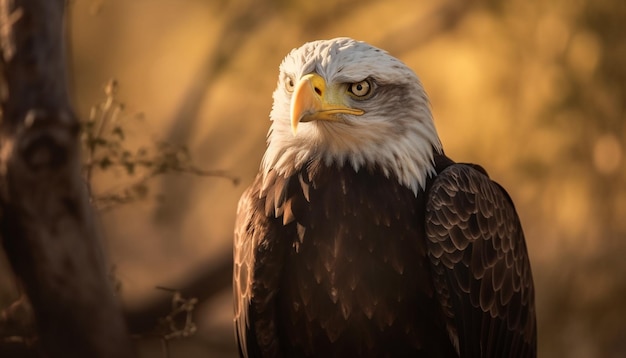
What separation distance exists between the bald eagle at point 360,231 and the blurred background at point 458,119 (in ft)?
11.5

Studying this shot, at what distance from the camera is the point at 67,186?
11.7ft

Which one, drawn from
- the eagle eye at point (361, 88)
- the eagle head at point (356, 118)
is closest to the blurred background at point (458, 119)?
the eagle head at point (356, 118)

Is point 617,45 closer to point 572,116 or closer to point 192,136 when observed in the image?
point 572,116

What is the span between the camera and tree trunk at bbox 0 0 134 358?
3502mm

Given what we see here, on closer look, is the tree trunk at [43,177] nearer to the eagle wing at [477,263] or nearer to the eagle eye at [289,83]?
the eagle eye at [289,83]

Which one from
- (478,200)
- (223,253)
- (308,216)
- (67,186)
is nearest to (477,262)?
(478,200)

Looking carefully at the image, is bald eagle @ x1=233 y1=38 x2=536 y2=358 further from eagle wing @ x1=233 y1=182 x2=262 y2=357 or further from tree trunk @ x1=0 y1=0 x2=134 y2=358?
tree trunk @ x1=0 y1=0 x2=134 y2=358

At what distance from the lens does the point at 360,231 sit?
160 inches

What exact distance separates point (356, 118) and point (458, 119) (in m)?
5.60

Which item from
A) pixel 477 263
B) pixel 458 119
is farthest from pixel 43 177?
pixel 458 119

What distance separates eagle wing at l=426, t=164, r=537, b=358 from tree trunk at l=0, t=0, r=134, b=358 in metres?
1.28

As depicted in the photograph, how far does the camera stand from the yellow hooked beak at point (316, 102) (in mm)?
3805

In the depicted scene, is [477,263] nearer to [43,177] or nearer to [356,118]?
[356,118]

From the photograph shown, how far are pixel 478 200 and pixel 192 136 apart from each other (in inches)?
228
